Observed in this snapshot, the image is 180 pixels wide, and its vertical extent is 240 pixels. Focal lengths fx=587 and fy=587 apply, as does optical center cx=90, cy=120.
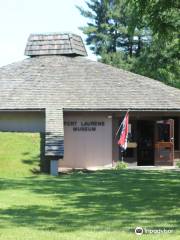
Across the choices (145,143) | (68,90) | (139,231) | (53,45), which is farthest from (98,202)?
(53,45)

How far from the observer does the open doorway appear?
3019 centimetres

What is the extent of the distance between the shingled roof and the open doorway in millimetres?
1610

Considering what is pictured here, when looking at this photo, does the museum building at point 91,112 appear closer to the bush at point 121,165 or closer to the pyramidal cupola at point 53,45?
the bush at point 121,165

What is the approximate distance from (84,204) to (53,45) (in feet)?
69.3

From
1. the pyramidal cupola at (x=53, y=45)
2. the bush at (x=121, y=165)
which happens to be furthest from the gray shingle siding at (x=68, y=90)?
the bush at (x=121, y=165)

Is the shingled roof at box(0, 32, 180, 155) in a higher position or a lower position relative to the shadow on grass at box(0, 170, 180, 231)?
higher

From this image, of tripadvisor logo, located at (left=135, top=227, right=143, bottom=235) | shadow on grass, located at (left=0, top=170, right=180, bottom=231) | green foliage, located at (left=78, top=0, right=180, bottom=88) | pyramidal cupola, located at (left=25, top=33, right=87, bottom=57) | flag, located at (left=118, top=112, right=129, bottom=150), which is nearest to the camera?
tripadvisor logo, located at (left=135, top=227, right=143, bottom=235)

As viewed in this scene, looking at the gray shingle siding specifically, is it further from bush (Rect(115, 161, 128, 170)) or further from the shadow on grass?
the shadow on grass

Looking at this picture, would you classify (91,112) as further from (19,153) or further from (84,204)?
(84,204)

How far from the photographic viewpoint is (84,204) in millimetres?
14102

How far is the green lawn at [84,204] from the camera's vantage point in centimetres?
1002

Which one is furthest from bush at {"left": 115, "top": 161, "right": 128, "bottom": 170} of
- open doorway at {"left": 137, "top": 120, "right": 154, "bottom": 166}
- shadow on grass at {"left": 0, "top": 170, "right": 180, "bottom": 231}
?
shadow on grass at {"left": 0, "top": 170, "right": 180, "bottom": 231}

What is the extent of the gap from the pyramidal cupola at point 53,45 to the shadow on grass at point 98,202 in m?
12.9

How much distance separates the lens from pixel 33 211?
12.8 m
